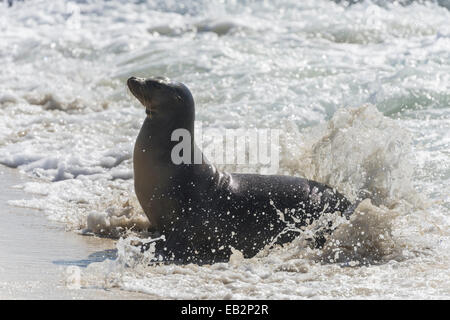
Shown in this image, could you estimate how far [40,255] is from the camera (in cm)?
577

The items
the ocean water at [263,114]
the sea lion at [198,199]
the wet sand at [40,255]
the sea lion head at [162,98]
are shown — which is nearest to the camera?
the wet sand at [40,255]

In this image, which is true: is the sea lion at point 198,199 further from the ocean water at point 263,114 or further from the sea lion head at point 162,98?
the ocean water at point 263,114

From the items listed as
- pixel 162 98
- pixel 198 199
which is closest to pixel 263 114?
pixel 162 98

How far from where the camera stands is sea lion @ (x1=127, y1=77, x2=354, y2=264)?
19.4 feet

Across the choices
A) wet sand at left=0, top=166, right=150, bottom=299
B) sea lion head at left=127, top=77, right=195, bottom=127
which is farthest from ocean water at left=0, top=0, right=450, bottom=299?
sea lion head at left=127, top=77, right=195, bottom=127

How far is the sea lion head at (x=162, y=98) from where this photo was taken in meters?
6.05

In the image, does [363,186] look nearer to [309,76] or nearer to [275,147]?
[275,147]

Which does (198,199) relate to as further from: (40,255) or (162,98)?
(40,255)

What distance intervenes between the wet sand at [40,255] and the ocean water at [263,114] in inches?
6.8

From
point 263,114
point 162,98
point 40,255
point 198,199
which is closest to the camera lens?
point 40,255

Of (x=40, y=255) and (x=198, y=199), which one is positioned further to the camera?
(x=198, y=199)

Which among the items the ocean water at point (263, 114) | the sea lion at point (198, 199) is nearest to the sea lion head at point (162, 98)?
the sea lion at point (198, 199)

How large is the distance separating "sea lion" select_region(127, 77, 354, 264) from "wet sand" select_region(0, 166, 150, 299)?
56 centimetres

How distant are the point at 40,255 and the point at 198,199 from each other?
119 centimetres
